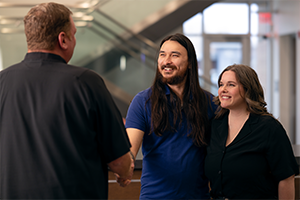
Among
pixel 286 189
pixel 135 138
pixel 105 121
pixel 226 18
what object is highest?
pixel 226 18

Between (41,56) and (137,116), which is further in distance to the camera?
(137,116)

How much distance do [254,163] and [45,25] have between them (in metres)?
1.19

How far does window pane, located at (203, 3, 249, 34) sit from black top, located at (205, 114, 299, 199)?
754 cm

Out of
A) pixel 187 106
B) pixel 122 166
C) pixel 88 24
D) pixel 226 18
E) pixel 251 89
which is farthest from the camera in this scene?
pixel 226 18

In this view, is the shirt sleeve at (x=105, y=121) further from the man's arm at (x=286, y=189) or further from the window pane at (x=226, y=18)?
the window pane at (x=226, y=18)

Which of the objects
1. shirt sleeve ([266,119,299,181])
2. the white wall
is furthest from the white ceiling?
shirt sleeve ([266,119,299,181])

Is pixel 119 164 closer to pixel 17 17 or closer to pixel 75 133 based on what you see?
pixel 75 133

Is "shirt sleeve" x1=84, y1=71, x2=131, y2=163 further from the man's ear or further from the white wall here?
the white wall

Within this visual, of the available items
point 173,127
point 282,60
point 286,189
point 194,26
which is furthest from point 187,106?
point 282,60

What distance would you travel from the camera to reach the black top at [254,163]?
1.55 metres

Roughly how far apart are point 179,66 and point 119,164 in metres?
0.84

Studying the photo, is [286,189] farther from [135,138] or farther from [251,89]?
[135,138]

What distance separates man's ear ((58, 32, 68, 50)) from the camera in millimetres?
1206

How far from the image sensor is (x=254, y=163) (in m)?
1.57
